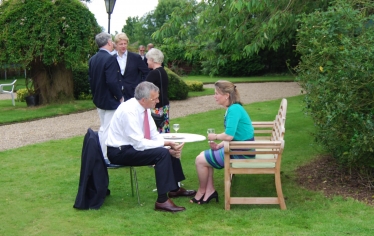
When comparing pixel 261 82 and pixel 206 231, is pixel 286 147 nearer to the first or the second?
pixel 206 231

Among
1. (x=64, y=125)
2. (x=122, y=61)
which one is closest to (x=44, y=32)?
(x=64, y=125)

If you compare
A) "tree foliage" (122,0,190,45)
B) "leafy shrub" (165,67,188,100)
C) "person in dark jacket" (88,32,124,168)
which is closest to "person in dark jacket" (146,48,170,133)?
"person in dark jacket" (88,32,124,168)

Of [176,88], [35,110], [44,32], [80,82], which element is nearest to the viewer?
[44,32]

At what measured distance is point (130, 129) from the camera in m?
5.66

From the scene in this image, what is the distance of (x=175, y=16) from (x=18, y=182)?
3893mm

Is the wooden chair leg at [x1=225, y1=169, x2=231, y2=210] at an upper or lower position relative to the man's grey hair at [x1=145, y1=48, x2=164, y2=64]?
lower

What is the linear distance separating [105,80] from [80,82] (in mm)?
11923

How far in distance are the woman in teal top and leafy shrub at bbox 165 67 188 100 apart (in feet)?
39.9

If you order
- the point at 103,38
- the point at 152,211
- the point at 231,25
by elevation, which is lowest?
the point at 152,211

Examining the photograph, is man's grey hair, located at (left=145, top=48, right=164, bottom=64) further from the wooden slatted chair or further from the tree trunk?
the tree trunk

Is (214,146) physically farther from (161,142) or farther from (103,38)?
(103,38)

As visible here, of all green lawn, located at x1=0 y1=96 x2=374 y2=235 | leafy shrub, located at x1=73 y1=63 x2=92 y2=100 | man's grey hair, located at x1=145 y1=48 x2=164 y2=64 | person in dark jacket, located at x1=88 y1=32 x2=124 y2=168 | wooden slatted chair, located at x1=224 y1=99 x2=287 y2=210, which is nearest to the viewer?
green lawn, located at x1=0 y1=96 x2=374 y2=235

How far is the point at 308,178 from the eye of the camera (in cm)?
693

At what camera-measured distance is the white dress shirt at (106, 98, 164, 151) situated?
567cm
